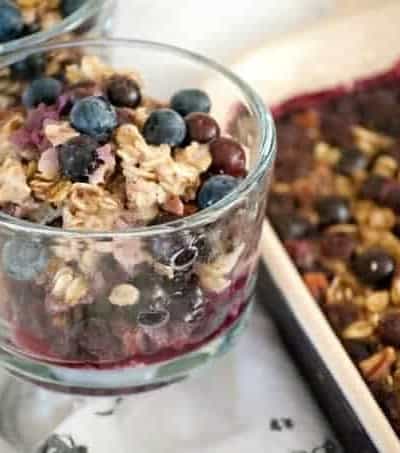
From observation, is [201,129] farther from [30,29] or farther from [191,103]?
[30,29]

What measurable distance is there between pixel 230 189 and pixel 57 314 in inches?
4.5

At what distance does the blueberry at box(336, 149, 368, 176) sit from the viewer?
0.78 m

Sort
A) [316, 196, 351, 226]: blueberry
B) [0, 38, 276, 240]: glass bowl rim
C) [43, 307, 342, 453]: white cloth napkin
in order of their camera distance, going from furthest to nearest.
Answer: [316, 196, 351, 226]: blueberry → [43, 307, 342, 453]: white cloth napkin → [0, 38, 276, 240]: glass bowl rim

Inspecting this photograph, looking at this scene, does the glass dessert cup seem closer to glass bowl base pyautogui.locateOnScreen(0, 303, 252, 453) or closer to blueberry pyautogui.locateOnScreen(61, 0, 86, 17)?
glass bowl base pyautogui.locateOnScreen(0, 303, 252, 453)

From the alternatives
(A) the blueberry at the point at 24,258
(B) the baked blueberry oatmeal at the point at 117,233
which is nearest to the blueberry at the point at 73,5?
(B) the baked blueberry oatmeal at the point at 117,233

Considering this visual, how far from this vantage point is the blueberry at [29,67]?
24.7 inches

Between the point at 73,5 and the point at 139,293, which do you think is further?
the point at 73,5

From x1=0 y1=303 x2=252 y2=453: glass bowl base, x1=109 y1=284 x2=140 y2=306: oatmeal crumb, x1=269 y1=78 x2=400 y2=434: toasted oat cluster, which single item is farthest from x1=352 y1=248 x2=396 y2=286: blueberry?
x1=109 y1=284 x2=140 y2=306: oatmeal crumb

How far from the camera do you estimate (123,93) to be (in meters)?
0.58

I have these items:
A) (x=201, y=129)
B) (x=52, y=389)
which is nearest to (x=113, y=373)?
(x=52, y=389)

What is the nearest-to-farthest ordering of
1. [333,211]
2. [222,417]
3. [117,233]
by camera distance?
[117,233] < [222,417] < [333,211]

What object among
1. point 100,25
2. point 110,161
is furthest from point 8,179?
point 100,25

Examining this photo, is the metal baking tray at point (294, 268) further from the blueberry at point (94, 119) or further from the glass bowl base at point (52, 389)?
the blueberry at point (94, 119)

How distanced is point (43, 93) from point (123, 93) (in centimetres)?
5
